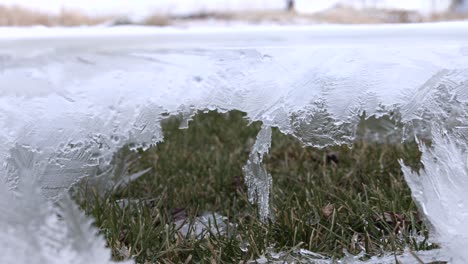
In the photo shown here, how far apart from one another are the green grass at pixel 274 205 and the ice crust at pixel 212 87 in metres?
0.20

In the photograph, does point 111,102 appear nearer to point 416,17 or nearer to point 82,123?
point 82,123

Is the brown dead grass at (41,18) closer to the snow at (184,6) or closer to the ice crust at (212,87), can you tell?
the snow at (184,6)

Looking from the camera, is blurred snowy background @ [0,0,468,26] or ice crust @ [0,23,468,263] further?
blurred snowy background @ [0,0,468,26]

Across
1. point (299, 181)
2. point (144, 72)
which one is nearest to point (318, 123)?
point (144, 72)

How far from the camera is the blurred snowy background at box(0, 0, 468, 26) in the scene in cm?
147

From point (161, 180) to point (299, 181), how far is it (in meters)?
0.41

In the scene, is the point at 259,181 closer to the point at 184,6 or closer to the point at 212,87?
the point at 212,87

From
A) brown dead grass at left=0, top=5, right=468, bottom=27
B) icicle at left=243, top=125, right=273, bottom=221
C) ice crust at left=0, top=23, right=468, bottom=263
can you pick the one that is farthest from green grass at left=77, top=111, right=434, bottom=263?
brown dead grass at left=0, top=5, right=468, bottom=27

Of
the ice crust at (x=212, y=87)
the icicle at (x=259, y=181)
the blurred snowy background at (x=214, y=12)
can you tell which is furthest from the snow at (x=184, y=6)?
the icicle at (x=259, y=181)

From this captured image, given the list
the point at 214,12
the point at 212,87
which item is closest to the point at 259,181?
the point at 212,87

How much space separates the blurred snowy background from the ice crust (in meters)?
0.17

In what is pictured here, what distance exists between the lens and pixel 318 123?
4.03 ft

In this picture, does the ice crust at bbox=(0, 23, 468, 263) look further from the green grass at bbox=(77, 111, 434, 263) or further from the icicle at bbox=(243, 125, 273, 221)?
the green grass at bbox=(77, 111, 434, 263)

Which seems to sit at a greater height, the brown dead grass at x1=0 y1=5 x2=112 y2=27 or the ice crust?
the brown dead grass at x1=0 y1=5 x2=112 y2=27
